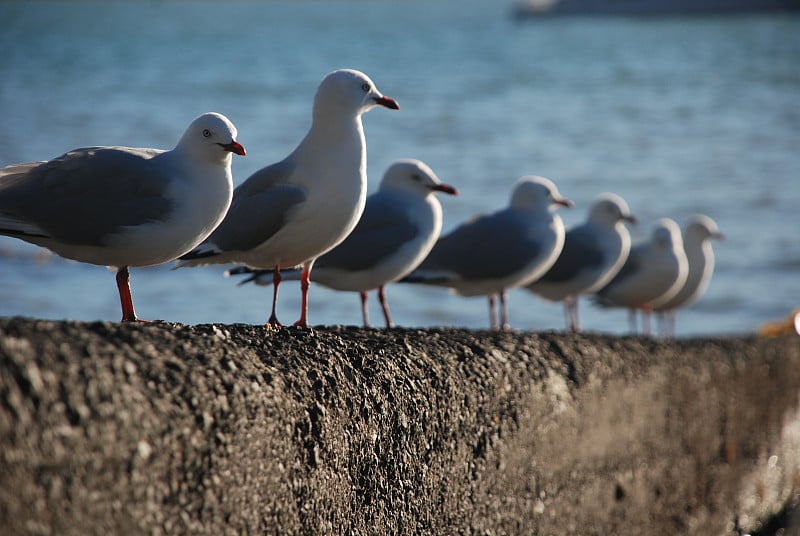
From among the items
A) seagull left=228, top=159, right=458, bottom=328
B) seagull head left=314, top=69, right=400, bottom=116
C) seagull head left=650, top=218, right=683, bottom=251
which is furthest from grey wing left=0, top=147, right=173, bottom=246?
seagull head left=650, top=218, right=683, bottom=251

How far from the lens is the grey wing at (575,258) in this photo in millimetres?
6949

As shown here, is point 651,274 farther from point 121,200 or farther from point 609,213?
point 121,200

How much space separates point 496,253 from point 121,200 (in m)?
3.19

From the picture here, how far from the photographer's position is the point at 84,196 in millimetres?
3131

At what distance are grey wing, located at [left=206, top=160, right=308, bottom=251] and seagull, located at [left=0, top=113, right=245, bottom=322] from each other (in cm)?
71

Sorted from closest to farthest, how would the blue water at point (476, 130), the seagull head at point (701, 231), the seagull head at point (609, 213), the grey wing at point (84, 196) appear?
1. the grey wing at point (84, 196)
2. the seagull head at point (609, 213)
3. the seagull head at point (701, 231)
4. the blue water at point (476, 130)

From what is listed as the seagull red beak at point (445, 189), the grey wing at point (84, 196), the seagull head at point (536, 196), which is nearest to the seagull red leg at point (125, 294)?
the grey wing at point (84, 196)

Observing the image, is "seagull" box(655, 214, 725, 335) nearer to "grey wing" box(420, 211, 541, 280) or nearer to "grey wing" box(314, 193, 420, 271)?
"grey wing" box(420, 211, 541, 280)

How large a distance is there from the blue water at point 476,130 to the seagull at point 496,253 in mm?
2270

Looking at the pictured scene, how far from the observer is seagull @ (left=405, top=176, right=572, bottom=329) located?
19.7 ft

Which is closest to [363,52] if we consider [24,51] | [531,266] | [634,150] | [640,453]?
[24,51]

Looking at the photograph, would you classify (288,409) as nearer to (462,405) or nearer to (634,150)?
(462,405)

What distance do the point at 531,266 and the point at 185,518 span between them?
13.8 ft

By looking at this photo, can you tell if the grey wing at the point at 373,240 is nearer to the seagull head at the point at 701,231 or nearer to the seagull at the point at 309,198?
the seagull at the point at 309,198
